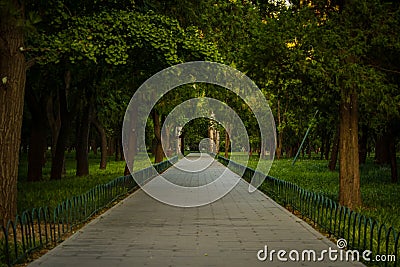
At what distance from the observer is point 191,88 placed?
25.0 meters

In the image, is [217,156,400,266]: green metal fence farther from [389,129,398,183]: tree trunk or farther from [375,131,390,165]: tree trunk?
[375,131,390,165]: tree trunk

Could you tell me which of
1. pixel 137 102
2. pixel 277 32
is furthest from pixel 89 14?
pixel 137 102

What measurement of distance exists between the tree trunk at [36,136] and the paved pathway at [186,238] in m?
8.81

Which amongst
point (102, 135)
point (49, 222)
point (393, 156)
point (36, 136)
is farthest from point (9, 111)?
point (102, 135)

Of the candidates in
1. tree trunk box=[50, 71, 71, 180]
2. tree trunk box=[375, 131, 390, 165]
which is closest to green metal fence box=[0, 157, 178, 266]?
tree trunk box=[50, 71, 71, 180]

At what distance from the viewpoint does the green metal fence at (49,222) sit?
835cm

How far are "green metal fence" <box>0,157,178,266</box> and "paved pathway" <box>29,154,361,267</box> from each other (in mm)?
289

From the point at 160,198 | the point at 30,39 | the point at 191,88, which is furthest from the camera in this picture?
the point at 191,88

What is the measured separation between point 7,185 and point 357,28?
8.57 meters

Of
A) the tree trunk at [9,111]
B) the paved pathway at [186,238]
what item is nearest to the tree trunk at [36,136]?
the paved pathway at [186,238]

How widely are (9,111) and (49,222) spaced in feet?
9.33

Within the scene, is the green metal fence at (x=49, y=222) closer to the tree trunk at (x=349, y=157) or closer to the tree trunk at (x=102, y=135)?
the tree trunk at (x=349, y=157)

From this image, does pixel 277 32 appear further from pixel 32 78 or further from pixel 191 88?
pixel 191 88

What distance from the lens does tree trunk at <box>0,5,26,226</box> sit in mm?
11375
